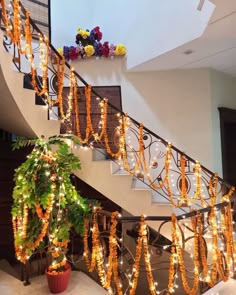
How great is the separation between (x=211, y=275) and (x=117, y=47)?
13.3ft

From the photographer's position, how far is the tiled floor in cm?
300

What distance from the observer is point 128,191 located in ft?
11.5

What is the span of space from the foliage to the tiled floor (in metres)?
0.30

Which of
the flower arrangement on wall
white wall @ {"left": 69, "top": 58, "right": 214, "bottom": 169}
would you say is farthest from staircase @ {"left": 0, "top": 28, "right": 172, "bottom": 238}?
the flower arrangement on wall

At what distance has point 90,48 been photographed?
16.1 ft

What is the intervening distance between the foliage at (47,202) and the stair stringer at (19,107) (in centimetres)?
20

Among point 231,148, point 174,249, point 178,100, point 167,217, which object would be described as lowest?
point 174,249

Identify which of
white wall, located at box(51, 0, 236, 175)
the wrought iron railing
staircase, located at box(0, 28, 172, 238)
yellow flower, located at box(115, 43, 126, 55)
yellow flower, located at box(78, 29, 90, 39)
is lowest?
the wrought iron railing

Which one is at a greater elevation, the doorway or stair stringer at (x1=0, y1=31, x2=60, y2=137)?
stair stringer at (x1=0, y1=31, x2=60, y2=137)

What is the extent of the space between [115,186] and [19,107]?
1548 millimetres

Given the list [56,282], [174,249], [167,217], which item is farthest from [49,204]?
[174,249]

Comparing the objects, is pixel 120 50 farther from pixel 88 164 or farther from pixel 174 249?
pixel 174 249

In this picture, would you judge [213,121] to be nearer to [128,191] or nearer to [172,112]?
[172,112]

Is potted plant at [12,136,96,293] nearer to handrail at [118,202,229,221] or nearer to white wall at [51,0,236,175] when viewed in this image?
handrail at [118,202,229,221]
